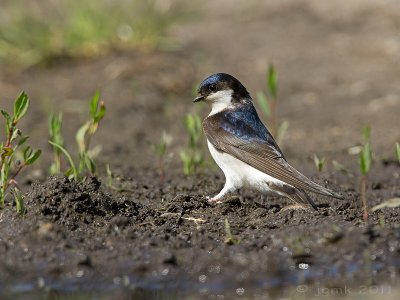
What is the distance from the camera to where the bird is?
6422mm

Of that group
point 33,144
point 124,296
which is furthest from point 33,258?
point 33,144

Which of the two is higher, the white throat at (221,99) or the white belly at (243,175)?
the white throat at (221,99)

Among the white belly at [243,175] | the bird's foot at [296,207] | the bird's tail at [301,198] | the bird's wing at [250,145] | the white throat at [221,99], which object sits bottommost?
the bird's foot at [296,207]

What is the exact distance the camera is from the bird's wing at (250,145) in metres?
6.45

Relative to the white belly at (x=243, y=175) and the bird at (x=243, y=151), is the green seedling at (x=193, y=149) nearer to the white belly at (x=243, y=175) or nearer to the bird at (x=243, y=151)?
the bird at (x=243, y=151)

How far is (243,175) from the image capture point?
6.75 meters

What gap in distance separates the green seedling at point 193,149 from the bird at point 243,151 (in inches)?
6.7

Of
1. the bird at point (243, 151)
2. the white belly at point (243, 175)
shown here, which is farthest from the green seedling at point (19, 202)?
the white belly at point (243, 175)

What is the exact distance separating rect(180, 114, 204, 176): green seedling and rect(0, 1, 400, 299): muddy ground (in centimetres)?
12

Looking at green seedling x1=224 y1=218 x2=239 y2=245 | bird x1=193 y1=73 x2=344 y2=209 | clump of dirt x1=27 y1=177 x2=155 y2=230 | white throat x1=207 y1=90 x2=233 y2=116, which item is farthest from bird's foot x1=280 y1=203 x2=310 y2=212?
white throat x1=207 y1=90 x2=233 y2=116

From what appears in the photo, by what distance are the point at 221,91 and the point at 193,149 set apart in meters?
0.52

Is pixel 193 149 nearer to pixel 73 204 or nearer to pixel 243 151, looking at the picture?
pixel 243 151

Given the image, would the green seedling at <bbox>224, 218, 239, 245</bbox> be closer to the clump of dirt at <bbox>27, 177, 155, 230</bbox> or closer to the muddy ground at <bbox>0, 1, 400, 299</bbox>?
the muddy ground at <bbox>0, 1, 400, 299</bbox>

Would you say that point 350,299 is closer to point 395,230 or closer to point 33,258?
point 395,230
